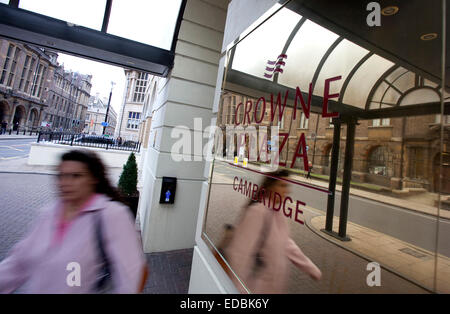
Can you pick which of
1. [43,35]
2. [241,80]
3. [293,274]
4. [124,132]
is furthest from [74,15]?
[124,132]

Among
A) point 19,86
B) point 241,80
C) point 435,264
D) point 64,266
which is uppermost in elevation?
point 19,86

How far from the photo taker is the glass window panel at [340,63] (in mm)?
1111

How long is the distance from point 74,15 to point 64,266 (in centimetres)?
488

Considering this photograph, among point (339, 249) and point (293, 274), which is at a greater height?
point (339, 249)

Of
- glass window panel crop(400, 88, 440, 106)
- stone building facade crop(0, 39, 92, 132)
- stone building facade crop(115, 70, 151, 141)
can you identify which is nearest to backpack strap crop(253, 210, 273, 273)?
glass window panel crop(400, 88, 440, 106)

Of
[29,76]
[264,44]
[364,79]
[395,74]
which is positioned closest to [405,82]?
[395,74]

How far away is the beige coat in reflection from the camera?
1.30 m

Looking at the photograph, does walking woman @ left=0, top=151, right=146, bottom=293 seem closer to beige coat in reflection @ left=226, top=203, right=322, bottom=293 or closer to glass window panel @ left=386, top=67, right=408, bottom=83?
beige coat in reflection @ left=226, top=203, right=322, bottom=293

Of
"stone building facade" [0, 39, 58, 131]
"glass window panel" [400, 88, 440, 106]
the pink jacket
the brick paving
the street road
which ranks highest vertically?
"stone building facade" [0, 39, 58, 131]

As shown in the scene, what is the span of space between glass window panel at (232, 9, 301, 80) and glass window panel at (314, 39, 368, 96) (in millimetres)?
375

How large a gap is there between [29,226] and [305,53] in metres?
6.49

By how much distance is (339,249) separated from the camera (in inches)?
42.7

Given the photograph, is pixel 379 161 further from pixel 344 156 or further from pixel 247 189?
pixel 247 189
